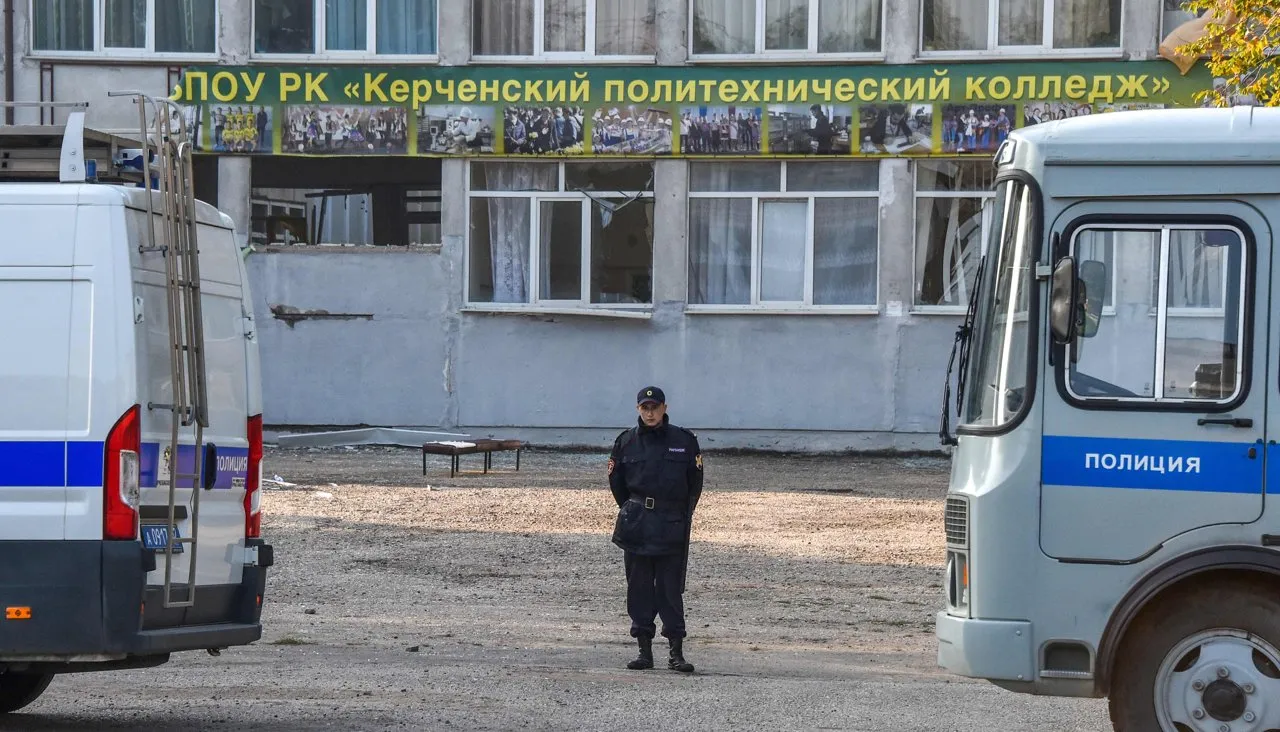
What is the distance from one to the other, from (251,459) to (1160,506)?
4078mm

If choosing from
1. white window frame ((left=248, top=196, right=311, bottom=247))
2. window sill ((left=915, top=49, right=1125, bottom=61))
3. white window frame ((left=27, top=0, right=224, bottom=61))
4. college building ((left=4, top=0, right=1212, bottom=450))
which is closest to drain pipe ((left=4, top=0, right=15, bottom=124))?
college building ((left=4, top=0, right=1212, bottom=450))

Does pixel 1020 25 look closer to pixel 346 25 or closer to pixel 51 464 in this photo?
pixel 346 25

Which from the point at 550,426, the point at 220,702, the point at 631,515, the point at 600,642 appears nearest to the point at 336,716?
the point at 220,702

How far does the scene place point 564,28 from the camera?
81.6ft

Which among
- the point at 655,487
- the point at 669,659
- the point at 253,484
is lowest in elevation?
the point at 669,659

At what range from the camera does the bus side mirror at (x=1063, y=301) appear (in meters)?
7.11

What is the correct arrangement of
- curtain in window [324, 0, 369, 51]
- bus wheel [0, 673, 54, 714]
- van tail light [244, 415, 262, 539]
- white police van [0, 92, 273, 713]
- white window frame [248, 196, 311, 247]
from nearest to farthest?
white police van [0, 92, 273, 713]
van tail light [244, 415, 262, 539]
bus wheel [0, 673, 54, 714]
curtain in window [324, 0, 369, 51]
white window frame [248, 196, 311, 247]

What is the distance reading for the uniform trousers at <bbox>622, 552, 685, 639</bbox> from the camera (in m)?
10.2

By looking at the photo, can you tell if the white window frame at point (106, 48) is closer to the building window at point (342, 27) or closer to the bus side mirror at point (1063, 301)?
the building window at point (342, 27)

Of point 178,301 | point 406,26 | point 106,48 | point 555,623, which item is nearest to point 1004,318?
point 178,301

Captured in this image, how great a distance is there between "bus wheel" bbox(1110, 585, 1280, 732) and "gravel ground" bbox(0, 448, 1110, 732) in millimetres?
1390

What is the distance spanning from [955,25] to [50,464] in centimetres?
1894

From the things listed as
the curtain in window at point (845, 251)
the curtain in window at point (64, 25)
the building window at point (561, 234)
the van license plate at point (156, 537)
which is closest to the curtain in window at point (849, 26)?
the curtain in window at point (845, 251)

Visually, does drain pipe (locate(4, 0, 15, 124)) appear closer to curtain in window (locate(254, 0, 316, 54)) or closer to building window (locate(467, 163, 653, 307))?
curtain in window (locate(254, 0, 316, 54))
